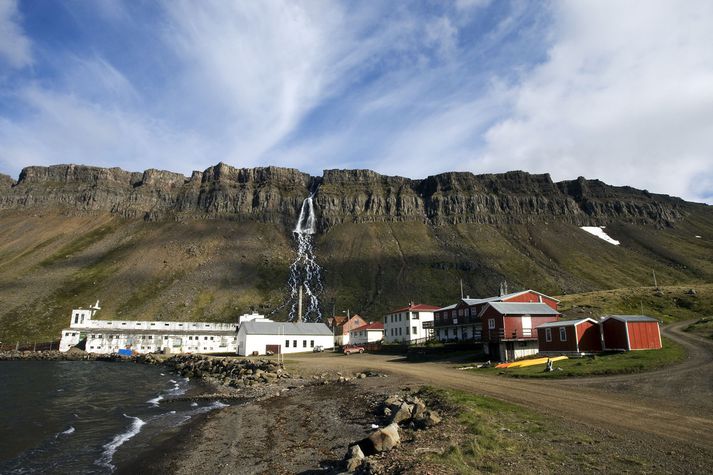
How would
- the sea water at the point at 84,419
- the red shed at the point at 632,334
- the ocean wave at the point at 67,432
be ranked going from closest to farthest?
1. the sea water at the point at 84,419
2. the ocean wave at the point at 67,432
3. the red shed at the point at 632,334

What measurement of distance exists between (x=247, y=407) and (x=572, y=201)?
195 m

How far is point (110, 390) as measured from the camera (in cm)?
4469

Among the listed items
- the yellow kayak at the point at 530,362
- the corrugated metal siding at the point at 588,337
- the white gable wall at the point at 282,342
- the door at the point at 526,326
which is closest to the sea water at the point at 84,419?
the yellow kayak at the point at 530,362

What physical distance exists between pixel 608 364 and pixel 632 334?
30.4ft

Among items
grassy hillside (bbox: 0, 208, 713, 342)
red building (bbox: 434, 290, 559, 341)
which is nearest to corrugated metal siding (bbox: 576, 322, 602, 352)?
red building (bbox: 434, 290, 559, 341)

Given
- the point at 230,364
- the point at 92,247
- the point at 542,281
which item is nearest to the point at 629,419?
the point at 230,364

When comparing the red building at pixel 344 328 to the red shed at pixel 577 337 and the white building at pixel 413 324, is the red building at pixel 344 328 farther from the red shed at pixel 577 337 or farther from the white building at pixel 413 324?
the red shed at pixel 577 337

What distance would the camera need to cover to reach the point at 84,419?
30312mm

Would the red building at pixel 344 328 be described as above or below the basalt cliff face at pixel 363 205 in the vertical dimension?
below

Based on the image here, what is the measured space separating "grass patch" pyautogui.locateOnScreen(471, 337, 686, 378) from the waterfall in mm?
80136

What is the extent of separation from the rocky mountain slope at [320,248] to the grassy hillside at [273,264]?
59cm

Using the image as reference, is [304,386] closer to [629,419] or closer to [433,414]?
[433,414]

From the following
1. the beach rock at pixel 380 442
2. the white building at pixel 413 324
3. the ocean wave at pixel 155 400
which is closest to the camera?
the beach rock at pixel 380 442

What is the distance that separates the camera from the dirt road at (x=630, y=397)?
17.2 metres
